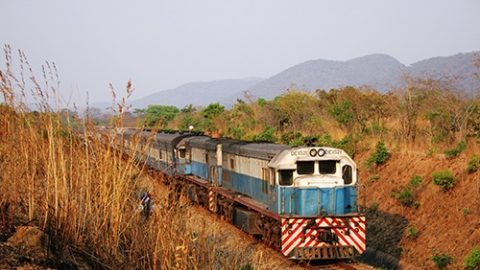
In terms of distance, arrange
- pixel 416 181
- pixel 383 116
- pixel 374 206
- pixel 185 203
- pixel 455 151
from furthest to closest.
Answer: pixel 383 116 < pixel 374 206 < pixel 455 151 < pixel 416 181 < pixel 185 203

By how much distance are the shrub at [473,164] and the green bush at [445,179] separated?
57cm

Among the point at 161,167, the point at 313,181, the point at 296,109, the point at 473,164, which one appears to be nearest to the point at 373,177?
the point at 473,164

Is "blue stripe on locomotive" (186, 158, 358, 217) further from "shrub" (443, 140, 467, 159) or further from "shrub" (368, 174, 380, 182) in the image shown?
"shrub" (368, 174, 380, 182)

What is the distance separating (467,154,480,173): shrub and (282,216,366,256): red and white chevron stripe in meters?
5.87

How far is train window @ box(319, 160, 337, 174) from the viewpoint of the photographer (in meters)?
13.9

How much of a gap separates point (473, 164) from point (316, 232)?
6.85 m

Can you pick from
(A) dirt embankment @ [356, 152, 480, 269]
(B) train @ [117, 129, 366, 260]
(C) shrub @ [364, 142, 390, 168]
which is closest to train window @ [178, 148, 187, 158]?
(C) shrub @ [364, 142, 390, 168]

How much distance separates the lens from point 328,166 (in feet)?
45.7

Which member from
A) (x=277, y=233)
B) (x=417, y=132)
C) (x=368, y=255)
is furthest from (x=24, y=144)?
(x=417, y=132)

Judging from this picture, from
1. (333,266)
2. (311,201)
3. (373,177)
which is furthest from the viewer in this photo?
(373,177)

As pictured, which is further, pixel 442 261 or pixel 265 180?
pixel 265 180

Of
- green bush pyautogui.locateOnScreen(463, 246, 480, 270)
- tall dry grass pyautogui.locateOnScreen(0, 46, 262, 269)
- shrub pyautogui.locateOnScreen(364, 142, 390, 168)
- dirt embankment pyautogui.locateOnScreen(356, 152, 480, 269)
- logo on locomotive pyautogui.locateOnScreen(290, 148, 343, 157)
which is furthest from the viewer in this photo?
shrub pyautogui.locateOnScreen(364, 142, 390, 168)

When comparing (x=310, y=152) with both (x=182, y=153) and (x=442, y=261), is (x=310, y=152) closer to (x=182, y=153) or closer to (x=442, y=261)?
(x=442, y=261)

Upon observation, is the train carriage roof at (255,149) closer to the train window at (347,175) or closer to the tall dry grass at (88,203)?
the train window at (347,175)
